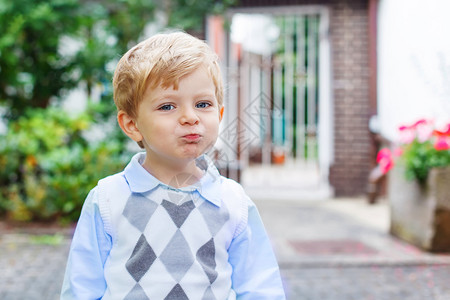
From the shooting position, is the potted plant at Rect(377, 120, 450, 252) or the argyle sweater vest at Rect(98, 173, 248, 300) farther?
the potted plant at Rect(377, 120, 450, 252)

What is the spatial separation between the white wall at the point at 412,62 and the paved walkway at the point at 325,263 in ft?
3.78

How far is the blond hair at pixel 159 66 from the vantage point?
48.8 inches

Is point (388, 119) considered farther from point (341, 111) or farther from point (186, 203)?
point (186, 203)

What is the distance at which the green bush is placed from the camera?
5.18m

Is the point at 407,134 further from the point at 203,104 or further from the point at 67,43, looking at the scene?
the point at 67,43

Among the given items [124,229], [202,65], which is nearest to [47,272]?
[124,229]

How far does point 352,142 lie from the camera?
7508 mm

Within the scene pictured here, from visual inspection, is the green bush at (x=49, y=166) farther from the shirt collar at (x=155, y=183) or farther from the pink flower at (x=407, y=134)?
the shirt collar at (x=155, y=183)

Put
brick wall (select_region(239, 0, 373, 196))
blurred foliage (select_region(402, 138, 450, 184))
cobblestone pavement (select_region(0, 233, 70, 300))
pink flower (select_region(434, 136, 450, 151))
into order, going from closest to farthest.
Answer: cobblestone pavement (select_region(0, 233, 70, 300)) < pink flower (select_region(434, 136, 450, 151)) < blurred foliage (select_region(402, 138, 450, 184)) < brick wall (select_region(239, 0, 373, 196))

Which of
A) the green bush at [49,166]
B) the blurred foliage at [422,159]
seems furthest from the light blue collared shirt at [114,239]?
the green bush at [49,166]

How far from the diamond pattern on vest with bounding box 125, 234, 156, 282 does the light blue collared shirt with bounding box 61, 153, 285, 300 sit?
0.08 metres

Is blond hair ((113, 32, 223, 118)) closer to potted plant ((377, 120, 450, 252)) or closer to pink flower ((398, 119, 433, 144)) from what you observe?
potted plant ((377, 120, 450, 252))

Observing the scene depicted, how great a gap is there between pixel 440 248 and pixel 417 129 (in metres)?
0.98

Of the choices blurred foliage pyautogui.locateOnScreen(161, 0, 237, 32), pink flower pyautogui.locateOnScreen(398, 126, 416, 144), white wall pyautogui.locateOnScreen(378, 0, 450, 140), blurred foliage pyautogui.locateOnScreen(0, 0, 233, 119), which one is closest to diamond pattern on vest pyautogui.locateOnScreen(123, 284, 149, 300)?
white wall pyautogui.locateOnScreen(378, 0, 450, 140)
